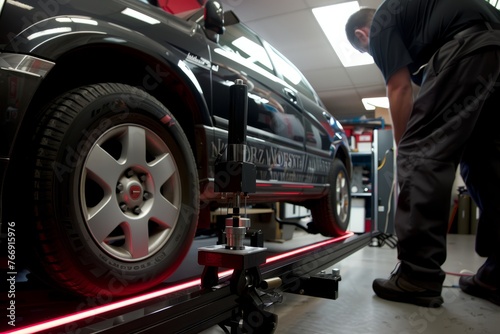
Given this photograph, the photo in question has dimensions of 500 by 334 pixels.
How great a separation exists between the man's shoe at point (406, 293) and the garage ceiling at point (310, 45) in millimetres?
3360

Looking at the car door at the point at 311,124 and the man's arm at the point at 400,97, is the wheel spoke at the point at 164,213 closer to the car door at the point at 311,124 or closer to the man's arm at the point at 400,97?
the man's arm at the point at 400,97

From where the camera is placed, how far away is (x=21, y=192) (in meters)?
0.78

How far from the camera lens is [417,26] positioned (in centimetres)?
155

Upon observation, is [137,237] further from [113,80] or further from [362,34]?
[362,34]

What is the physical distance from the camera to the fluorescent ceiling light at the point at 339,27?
13.6 feet

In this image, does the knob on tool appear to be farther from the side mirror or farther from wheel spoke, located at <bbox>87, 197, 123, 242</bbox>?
the side mirror

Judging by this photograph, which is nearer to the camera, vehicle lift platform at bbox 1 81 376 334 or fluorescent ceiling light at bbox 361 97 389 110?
vehicle lift platform at bbox 1 81 376 334

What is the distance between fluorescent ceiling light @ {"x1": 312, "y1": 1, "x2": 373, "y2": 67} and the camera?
4.13m

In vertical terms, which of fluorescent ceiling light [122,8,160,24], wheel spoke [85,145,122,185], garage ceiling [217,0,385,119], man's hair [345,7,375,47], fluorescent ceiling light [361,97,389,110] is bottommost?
wheel spoke [85,145,122,185]

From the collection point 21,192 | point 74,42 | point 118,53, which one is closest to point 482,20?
point 118,53

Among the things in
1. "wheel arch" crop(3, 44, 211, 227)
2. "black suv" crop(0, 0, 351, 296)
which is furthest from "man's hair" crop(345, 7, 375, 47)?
"wheel arch" crop(3, 44, 211, 227)

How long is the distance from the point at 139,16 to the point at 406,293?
139 centimetres

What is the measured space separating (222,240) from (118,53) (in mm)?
628

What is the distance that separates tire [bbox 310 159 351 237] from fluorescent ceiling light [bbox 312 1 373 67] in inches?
84.0
